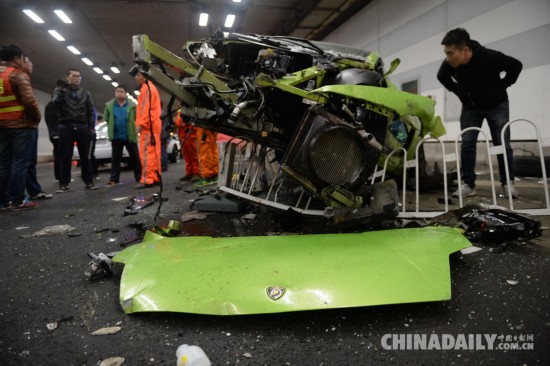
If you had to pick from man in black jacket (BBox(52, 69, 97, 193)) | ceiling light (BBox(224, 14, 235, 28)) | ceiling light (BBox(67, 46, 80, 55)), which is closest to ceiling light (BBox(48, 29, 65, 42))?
ceiling light (BBox(67, 46, 80, 55))

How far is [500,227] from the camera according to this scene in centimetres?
235

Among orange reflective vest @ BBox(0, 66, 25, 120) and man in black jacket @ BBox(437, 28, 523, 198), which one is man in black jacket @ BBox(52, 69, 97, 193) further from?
man in black jacket @ BBox(437, 28, 523, 198)

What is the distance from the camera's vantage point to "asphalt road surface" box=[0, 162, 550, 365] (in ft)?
4.15

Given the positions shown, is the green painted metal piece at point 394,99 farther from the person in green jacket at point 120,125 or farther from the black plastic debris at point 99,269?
the person in green jacket at point 120,125

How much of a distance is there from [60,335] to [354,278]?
141cm

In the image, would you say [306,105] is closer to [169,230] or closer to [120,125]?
[169,230]

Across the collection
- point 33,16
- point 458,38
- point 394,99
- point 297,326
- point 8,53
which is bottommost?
point 297,326

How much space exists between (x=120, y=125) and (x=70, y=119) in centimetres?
80

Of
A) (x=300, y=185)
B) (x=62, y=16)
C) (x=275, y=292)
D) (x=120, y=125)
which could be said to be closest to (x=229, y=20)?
(x=62, y=16)

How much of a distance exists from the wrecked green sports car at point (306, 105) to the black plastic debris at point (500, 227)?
614 millimetres

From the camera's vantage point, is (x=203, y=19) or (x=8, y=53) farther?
(x=203, y=19)

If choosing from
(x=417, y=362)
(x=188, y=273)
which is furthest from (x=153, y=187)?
(x=417, y=362)

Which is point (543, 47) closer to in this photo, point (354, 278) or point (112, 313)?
point (354, 278)

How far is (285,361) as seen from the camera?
124 centimetres
